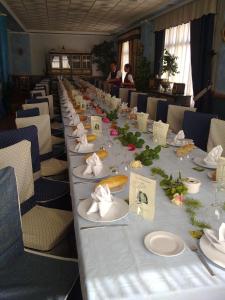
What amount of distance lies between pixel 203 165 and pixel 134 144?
1.99 ft

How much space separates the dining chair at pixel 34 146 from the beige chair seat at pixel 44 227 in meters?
0.28

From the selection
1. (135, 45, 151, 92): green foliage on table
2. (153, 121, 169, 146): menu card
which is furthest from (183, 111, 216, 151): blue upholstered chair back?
(135, 45, 151, 92): green foliage on table

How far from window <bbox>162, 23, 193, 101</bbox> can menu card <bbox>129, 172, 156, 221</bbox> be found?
573 centimetres

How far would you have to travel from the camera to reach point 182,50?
679cm

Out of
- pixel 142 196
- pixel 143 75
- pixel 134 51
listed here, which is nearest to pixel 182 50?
pixel 143 75

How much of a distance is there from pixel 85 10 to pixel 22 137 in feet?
21.3

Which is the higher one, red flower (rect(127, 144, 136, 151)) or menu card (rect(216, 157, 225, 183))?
menu card (rect(216, 157, 225, 183))

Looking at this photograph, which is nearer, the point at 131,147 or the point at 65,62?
the point at 131,147

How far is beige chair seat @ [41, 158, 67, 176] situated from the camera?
2444 millimetres

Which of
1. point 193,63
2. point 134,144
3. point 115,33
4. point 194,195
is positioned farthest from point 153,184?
point 115,33

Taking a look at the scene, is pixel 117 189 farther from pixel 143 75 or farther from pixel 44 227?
pixel 143 75

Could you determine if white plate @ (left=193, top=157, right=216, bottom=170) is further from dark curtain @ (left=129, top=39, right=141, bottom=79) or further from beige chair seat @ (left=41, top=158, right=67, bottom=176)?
dark curtain @ (left=129, top=39, right=141, bottom=79)

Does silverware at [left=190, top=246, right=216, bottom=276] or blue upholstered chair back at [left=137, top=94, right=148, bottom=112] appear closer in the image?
silverware at [left=190, top=246, right=216, bottom=276]

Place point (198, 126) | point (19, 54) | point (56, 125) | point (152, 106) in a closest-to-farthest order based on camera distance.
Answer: point (198, 126) < point (152, 106) < point (56, 125) < point (19, 54)
